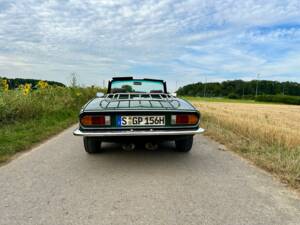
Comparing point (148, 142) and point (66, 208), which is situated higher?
point (148, 142)

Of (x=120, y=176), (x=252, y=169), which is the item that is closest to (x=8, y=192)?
(x=120, y=176)

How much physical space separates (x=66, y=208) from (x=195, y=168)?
2045mm

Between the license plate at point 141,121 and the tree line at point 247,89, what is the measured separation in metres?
90.2

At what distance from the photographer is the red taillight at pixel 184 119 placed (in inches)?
146

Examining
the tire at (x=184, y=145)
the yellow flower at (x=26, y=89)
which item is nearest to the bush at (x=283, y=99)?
the yellow flower at (x=26, y=89)

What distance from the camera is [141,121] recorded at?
143 inches

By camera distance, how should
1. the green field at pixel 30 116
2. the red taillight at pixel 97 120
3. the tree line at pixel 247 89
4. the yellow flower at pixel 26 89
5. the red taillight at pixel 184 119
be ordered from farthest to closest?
the tree line at pixel 247 89, the yellow flower at pixel 26 89, the green field at pixel 30 116, the red taillight at pixel 184 119, the red taillight at pixel 97 120

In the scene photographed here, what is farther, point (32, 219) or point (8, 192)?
point (8, 192)

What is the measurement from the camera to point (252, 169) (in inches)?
150

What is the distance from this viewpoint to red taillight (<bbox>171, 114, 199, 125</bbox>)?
146 inches

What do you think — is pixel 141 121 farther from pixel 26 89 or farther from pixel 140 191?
pixel 26 89

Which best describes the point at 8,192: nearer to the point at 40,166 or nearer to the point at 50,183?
the point at 50,183

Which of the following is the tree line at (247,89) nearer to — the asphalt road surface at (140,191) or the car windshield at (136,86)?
the car windshield at (136,86)

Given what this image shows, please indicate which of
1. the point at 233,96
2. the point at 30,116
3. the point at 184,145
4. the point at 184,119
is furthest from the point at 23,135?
the point at 233,96
